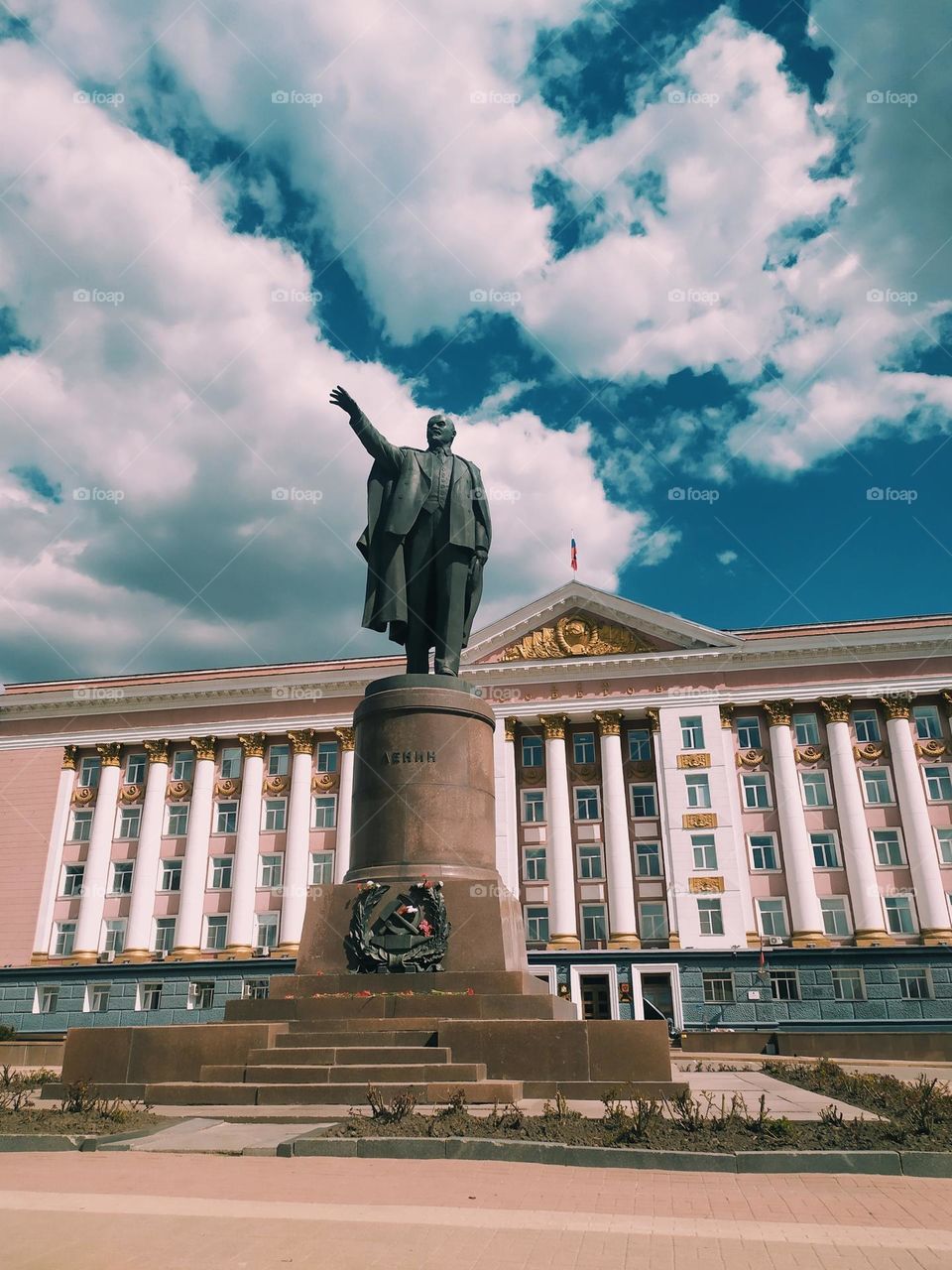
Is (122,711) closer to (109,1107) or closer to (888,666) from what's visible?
(888,666)

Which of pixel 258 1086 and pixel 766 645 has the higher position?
pixel 766 645

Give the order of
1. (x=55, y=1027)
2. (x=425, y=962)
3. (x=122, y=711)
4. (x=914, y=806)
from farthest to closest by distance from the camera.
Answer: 1. (x=122, y=711)
2. (x=55, y=1027)
3. (x=914, y=806)
4. (x=425, y=962)

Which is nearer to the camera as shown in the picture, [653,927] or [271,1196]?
[271,1196]

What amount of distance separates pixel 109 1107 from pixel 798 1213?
265 inches

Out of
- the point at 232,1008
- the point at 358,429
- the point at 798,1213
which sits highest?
the point at 358,429

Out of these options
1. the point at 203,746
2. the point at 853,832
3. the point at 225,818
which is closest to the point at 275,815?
the point at 225,818

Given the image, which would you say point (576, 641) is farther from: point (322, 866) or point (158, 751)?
point (158, 751)

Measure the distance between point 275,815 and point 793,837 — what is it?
85.2 feet

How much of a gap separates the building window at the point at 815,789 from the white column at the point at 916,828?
123 inches

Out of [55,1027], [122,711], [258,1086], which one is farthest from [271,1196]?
[122,711]

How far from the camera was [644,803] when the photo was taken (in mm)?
47250

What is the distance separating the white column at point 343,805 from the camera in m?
47.7

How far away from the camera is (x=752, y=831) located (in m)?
45.6

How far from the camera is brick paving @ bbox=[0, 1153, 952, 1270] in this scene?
4.84m
